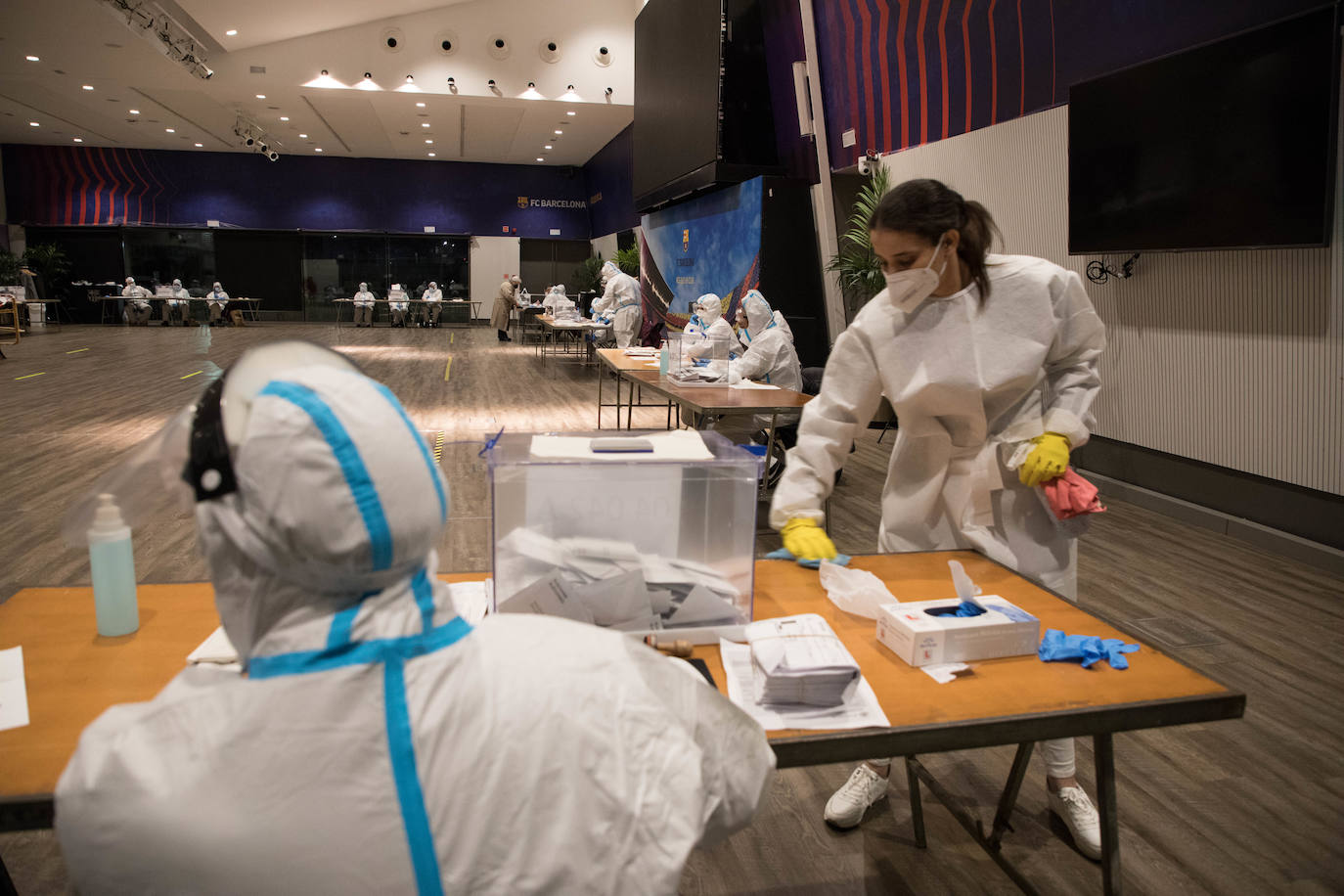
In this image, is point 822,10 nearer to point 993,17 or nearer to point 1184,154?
point 993,17

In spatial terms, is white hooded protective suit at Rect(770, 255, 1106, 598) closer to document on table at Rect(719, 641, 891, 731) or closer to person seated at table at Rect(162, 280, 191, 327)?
document on table at Rect(719, 641, 891, 731)

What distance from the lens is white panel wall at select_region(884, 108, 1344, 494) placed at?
391cm

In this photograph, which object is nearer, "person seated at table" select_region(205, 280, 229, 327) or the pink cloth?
the pink cloth

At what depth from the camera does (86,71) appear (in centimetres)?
1407

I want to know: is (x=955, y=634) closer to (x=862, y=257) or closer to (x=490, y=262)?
(x=862, y=257)

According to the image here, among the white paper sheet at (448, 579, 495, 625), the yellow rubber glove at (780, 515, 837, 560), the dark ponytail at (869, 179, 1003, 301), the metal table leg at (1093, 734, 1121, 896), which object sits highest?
the dark ponytail at (869, 179, 1003, 301)

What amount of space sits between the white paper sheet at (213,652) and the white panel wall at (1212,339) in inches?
172

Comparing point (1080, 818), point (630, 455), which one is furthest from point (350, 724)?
point (1080, 818)

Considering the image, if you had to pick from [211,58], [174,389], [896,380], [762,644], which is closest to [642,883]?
[762,644]

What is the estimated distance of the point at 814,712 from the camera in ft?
4.02

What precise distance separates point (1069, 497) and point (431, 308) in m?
22.1

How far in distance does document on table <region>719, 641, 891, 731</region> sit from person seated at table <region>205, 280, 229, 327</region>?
22.5 m

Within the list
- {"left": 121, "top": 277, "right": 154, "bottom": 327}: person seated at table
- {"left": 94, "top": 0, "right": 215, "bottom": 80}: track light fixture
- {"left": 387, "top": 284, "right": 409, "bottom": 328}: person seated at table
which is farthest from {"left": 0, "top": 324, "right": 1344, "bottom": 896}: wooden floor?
{"left": 121, "top": 277, "right": 154, "bottom": 327}: person seated at table

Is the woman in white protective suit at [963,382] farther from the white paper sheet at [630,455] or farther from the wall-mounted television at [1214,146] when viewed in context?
the wall-mounted television at [1214,146]
